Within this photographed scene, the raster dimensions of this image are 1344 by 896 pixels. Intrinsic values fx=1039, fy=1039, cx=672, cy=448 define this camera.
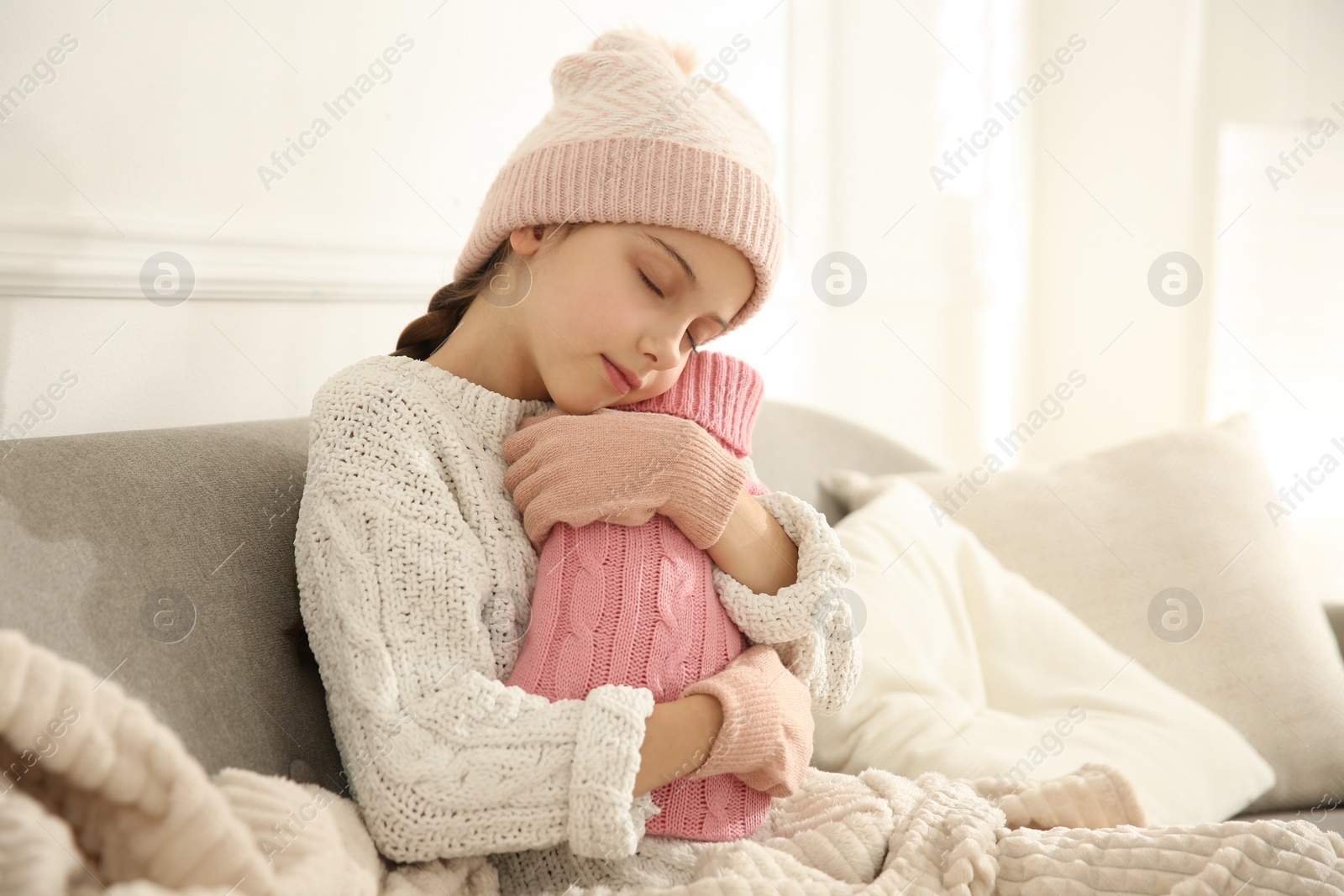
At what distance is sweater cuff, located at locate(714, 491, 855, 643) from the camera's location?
995mm

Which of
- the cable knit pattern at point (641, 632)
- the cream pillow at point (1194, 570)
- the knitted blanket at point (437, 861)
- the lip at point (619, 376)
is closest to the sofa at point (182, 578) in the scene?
the knitted blanket at point (437, 861)

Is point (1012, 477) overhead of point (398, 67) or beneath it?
beneath

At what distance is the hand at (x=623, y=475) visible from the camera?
0.95m

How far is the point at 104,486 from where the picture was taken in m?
0.87

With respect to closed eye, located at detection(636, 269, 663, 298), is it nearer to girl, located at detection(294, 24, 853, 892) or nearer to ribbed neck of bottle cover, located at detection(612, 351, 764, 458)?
girl, located at detection(294, 24, 853, 892)

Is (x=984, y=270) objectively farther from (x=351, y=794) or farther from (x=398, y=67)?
(x=351, y=794)

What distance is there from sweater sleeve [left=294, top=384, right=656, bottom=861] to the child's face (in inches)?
7.8

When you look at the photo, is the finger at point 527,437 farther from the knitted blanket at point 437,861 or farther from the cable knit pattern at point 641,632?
the knitted blanket at point 437,861

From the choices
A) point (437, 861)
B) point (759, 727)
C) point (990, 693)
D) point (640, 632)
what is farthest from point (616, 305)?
point (990, 693)

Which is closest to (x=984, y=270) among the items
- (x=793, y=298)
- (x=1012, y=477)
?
(x=793, y=298)

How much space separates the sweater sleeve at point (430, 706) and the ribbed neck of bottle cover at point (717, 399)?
267mm

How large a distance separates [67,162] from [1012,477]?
1492 mm

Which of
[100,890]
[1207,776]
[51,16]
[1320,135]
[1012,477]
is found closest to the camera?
[100,890]

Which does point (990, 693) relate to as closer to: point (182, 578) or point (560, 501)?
point (560, 501)
